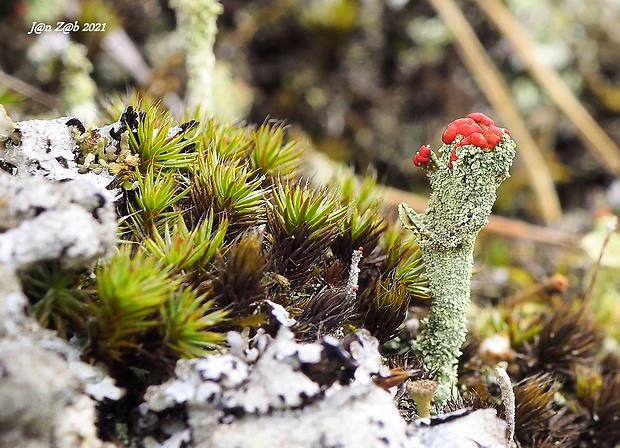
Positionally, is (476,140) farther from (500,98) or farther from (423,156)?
(500,98)

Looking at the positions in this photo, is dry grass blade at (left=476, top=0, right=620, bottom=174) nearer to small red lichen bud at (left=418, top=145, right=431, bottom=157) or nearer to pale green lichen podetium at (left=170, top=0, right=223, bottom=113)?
pale green lichen podetium at (left=170, top=0, right=223, bottom=113)

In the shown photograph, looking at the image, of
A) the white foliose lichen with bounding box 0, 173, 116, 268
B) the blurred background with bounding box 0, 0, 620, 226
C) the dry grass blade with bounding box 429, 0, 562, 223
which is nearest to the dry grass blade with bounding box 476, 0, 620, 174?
the blurred background with bounding box 0, 0, 620, 226

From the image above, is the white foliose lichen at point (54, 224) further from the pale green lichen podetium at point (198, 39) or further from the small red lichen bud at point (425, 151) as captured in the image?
the pale green lichen podetium at point (198, 39)

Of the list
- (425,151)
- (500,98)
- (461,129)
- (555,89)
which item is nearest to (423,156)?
(425,151)

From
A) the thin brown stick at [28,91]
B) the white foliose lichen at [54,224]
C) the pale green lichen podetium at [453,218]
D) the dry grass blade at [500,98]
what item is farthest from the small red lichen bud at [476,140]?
the dry grass blade at [500,98]

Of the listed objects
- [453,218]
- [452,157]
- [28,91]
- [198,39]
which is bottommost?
[453,218]

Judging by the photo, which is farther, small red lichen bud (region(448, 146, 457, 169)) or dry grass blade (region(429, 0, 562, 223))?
dry grass blade (region(429, 0, 562, 223))

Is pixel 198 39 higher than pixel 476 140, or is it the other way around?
pixel 198 39
